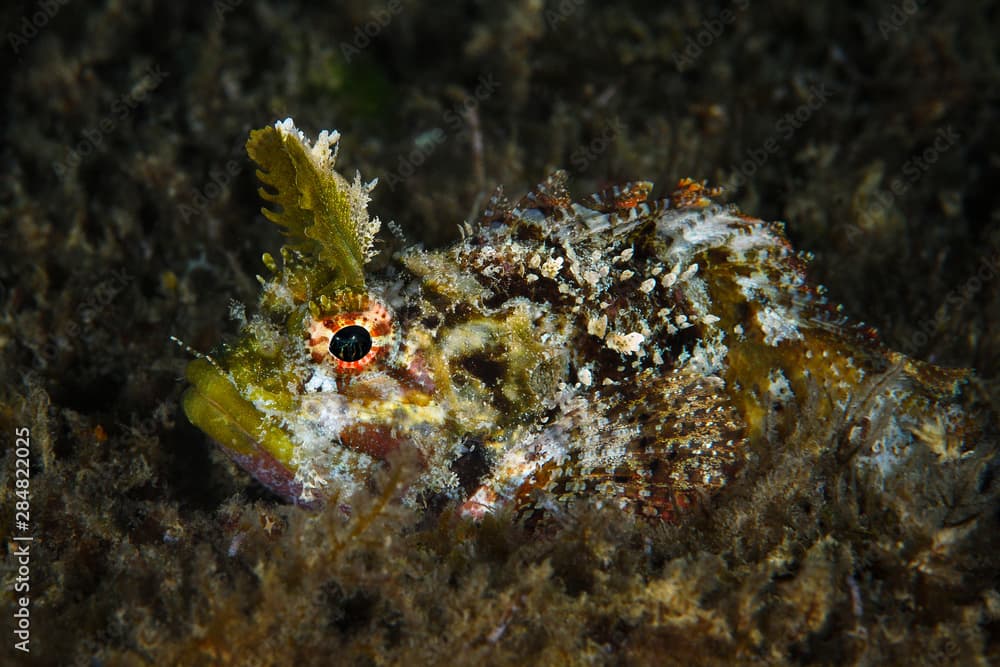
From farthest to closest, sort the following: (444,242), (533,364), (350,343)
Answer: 1. (444,242)
2. (533,364)
3. (350,343)

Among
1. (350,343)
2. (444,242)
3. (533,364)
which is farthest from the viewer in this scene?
(444,242)

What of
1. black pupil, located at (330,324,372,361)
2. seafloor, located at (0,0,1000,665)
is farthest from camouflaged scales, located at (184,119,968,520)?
seafloor, located at (0,0,1000,665)

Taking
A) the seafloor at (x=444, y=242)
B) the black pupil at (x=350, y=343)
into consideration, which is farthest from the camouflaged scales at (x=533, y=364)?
the seafloor at (x=444, y=242)

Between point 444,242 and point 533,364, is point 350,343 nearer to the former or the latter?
point 533,364

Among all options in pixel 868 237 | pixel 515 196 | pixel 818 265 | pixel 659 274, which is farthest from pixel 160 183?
pixel 868 237

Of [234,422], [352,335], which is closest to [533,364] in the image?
[352,335]

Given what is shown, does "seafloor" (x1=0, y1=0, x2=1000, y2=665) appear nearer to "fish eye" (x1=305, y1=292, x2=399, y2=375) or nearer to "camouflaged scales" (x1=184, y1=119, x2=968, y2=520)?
"camouflaged scales" (x1=184, y1=119, x2=968, y2=520)

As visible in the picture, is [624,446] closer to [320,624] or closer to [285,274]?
[320,624]
